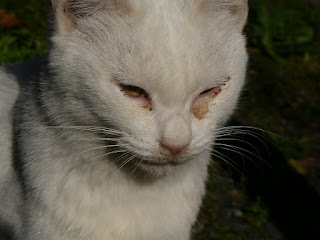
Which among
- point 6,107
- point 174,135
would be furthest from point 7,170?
point 174,135

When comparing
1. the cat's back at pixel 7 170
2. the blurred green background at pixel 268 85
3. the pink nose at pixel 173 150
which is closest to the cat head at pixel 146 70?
the pink nose at pixel 173 150

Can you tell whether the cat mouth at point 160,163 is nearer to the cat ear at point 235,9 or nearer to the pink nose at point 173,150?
the pink nose at point 173,150

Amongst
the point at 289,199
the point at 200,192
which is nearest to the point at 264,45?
the point at 289,199

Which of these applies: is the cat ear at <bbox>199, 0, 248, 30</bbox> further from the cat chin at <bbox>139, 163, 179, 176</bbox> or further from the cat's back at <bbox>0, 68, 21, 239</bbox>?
the cat's back at <bbox>0, 68, 21, 239</bbox>

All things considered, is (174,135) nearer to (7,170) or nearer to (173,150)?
(173,150)

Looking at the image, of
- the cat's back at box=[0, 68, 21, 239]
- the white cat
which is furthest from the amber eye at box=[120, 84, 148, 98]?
the cat's back at box=[0, 68, 21, 239]

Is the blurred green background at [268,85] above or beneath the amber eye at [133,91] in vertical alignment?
beneath
